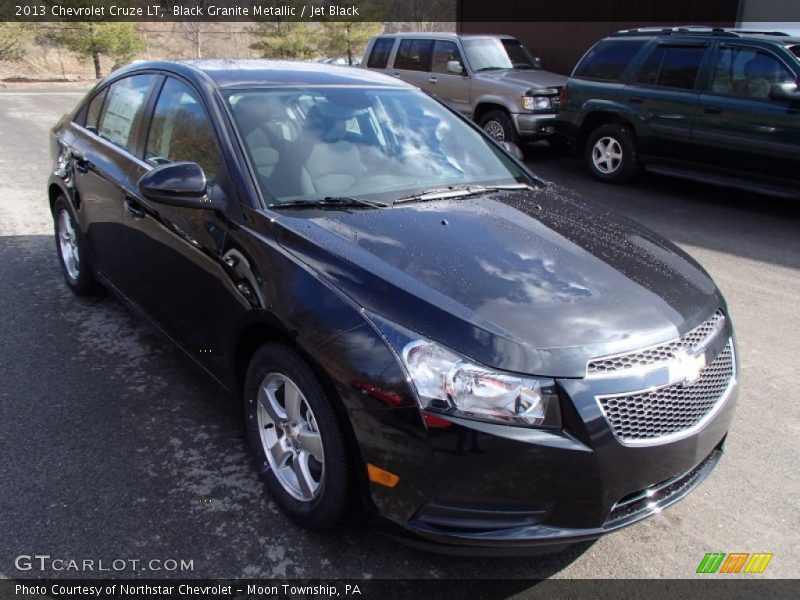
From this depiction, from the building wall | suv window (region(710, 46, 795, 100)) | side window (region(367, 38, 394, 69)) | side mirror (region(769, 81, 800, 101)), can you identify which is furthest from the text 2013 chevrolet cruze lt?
the building wall

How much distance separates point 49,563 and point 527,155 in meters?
10.7

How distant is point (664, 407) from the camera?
2275mm

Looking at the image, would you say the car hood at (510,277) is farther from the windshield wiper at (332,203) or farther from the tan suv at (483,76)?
the tan suv at (483,76)

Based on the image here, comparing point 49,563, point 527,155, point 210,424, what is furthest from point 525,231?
point 527,155

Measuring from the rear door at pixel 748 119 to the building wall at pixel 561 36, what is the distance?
7.13m

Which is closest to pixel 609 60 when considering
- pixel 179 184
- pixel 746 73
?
pixel 746 73

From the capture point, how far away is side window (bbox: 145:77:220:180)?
322cm

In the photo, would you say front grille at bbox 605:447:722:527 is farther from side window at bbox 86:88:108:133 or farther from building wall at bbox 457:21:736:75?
building wall at bbox 457:21:736:75

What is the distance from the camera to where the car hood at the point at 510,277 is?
7.25 feet

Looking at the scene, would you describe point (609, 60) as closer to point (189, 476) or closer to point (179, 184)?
point (179, 184)

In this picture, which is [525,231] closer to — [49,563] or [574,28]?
[49,563]

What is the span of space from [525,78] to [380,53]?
9.94ft

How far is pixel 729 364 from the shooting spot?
266 centimetres

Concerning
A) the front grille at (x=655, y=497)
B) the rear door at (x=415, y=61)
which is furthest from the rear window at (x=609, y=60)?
the front grille at (x=655, y=497)
